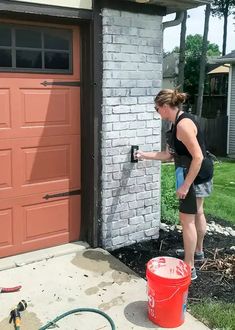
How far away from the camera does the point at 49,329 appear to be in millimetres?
3184

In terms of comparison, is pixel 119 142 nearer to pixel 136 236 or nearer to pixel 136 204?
pixel 136 204

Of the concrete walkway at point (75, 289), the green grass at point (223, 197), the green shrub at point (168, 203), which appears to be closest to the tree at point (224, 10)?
the green grass at point (223, 197)

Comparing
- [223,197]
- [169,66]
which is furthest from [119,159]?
[169,66]

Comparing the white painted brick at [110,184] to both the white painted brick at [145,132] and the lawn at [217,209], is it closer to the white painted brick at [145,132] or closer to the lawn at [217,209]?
the white painted brick at [145,132]

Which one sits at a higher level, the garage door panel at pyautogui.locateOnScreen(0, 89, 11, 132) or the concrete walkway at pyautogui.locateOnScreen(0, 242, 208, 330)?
the garage door panel at pyautogui.locateOnScreen(0, 89, 11, 132)

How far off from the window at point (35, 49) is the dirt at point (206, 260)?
6.90 ft

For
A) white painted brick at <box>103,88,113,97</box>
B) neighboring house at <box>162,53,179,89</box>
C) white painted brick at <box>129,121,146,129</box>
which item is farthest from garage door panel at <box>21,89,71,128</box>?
neighboring house at <box>162,53,179,89</box>

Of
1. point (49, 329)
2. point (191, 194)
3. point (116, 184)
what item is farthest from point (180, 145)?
point (49, 329)

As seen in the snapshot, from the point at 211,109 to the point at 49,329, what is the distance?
18.8 metres

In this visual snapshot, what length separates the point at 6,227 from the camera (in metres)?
4.29

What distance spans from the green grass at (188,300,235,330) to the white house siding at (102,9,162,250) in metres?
1.44

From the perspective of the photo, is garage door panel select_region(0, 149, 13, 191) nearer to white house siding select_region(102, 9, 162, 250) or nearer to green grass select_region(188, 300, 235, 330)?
white house siding select_region(102, 9, 162, 250)

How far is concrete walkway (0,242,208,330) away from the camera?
3322 millimetres

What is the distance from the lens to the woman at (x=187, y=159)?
12.1ft
